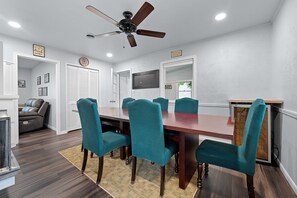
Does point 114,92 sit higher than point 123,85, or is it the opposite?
point 123,85

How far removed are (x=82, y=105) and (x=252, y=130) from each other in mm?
1823

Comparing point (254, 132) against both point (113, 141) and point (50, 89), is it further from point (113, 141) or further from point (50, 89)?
point (50, 89)

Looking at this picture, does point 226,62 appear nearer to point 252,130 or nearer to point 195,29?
point 195,29

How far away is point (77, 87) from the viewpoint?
4242 millimetres

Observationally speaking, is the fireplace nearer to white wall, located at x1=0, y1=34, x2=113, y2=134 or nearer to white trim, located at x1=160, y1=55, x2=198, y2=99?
white wall, located at x1=0, y1=34, x2=113, y2=134

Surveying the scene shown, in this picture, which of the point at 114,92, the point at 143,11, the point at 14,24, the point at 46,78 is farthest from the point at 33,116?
the point at 143,11

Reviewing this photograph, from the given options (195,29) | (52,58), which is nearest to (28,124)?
(52,58)

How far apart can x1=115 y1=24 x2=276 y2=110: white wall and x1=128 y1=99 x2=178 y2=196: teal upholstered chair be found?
2065mm

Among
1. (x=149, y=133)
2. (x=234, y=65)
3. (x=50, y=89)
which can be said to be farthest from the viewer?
(x=50, y=89)

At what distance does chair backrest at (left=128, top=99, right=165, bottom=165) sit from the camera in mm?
1363

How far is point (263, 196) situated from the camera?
4.65 ft

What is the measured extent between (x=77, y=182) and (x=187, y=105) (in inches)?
80.7

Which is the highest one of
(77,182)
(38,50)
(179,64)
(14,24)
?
(14,24)

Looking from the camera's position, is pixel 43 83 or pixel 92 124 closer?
pixel 92 124
